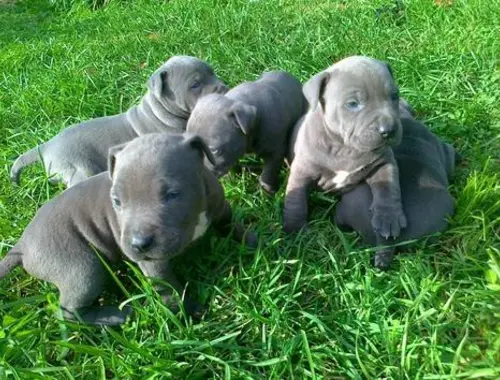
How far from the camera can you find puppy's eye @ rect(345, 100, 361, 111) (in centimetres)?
432

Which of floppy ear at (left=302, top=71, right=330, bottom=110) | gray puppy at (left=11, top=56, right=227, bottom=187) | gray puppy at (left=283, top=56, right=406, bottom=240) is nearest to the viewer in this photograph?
gray puppy at (left=283, top=56, right=406, bottom=240)

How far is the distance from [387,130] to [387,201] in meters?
0.57

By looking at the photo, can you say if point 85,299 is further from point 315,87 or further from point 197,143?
point 315,87

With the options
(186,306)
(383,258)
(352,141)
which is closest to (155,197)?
(186,306)

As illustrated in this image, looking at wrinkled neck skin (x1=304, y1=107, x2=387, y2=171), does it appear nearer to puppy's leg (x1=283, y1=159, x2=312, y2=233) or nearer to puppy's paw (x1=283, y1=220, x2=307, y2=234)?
puppy's leg (x1=283, y1=159, x2=312, y2=233)

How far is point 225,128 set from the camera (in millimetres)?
5152

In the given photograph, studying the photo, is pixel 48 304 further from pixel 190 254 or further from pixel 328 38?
pixel 328 38

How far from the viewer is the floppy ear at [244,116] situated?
16.8ft

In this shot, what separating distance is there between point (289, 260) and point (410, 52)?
4038mm

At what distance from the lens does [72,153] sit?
563 cm

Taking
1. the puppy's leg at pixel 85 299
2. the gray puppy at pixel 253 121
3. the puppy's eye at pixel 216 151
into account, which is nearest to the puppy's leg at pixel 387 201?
the gray puppy at pixel 253 121

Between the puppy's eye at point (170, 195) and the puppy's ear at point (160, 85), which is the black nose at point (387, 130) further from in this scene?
the puppy's ear at point (160, 85)

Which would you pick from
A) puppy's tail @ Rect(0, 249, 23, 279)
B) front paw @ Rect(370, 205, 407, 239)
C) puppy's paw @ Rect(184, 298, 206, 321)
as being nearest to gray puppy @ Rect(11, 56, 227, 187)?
puppy's tail @ Rect(0, 249, 23, 279)

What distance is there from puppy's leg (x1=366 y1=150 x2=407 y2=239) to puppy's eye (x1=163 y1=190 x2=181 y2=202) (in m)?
1.62
